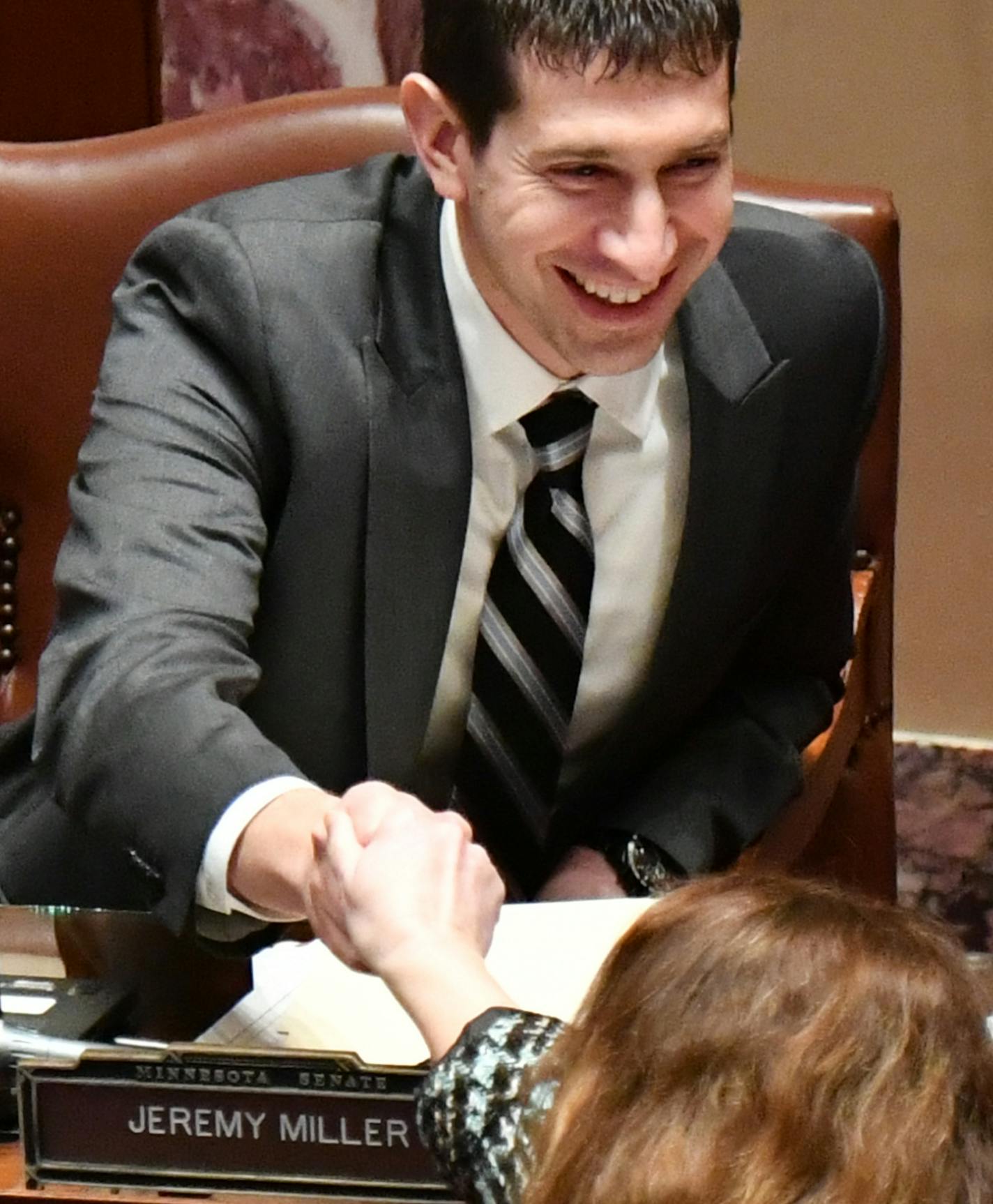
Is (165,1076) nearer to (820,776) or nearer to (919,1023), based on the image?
(919,1023)

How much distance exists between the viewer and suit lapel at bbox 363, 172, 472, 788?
1410mm

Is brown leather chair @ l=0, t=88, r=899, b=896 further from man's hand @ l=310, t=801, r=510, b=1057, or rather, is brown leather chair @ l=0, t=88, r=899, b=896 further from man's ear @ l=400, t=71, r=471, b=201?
man's hand @ l=310, t=801, r=510, b=1057

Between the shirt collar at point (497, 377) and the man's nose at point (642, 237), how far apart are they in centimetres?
13

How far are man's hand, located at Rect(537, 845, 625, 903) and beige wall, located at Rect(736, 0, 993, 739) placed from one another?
43.7 inches

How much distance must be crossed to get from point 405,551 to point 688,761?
28cm

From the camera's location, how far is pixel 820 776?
1.60 m

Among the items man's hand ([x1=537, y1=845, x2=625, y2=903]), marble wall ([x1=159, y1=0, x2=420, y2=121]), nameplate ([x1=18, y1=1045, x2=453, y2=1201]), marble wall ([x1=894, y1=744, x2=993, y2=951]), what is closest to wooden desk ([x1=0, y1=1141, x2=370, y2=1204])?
nameplate ([x1=18, y1=1045, x2=453, y2=1201])

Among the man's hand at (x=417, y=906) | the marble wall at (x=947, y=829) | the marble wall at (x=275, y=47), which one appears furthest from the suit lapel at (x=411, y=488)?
the marble wall at (x=947, y=829)

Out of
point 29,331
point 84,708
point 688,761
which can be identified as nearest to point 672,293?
point 688,761

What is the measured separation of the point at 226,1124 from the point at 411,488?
0.59 meters

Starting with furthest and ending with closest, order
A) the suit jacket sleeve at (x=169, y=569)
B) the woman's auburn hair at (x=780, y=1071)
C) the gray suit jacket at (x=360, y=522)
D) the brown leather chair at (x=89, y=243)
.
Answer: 1. the brown leather chair at (x=89, y=243)
2. the gray suit jacket at (x=360, y=522)
3. the suit jacket sleeve at (x=169, y=569)
4. the woman's auburn hair at (x=780, y=1071)

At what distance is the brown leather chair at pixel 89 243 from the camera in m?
1.65

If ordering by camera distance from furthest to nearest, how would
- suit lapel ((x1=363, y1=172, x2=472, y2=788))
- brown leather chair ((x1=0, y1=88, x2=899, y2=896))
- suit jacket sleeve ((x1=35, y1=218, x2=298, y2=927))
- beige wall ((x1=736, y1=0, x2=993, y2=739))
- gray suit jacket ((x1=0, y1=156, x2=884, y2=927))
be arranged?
beige wall ((x1=736, y1=0, x2=993, y2=739)), brown leather chair ((x1=0, y1=88, x2=899, y2=896)), suit lapel ((x1=363, y1=172, x2=472, y2=788)), gray suit jacket ((x1=0, y1=156, x2=884, y2=927)), suit jacket sleeve ((x1=35, y1=218, x2=298, y2=927))

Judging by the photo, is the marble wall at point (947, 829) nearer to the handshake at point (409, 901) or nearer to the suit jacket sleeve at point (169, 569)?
the suit jacket sleeve at point (169, 569)
